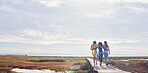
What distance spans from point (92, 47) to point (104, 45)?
130 cm

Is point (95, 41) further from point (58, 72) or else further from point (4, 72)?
point (4, 72)

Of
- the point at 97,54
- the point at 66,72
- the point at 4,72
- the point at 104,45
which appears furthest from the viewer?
the point at 66,72

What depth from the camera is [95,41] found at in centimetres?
2042

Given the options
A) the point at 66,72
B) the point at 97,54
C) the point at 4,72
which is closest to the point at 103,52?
the point at 97,54

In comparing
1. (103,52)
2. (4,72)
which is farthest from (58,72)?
(103,52)

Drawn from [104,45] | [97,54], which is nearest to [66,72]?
[97,54]

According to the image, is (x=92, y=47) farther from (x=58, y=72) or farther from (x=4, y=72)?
(x=4, y=72)

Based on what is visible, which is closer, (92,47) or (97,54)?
(92,47)

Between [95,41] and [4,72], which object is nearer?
[95,41]

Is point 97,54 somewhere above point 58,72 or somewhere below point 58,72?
above

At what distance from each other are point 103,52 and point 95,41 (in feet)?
5.49

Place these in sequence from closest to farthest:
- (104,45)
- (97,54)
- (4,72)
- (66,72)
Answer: (104,45), (97,54), (4,72), (66,72)

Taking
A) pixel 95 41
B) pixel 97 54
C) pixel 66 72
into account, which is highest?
pixel 95 41

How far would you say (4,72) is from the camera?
25969 mm
